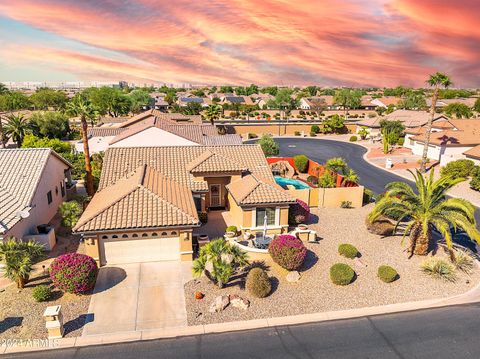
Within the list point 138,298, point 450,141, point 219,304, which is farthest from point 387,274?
point 450,141

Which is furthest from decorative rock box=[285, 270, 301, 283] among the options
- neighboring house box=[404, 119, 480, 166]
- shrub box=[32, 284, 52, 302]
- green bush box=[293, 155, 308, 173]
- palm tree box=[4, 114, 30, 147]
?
palm tree box=[4, 114, 30, 147]

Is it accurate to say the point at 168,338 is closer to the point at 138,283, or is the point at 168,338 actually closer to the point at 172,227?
the point at 138,283

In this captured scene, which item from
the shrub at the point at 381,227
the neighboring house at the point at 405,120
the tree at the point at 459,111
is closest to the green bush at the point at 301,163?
the shrub at the point at 381,227

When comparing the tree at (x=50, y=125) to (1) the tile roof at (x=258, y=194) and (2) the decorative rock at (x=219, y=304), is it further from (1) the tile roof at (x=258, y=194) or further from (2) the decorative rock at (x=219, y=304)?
(2) the decorative rock at (x=219, y=304)

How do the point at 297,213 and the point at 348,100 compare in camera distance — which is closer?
the point at 297,213

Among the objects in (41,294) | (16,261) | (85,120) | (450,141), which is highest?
(85,120)

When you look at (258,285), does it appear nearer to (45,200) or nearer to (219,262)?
(219,262)

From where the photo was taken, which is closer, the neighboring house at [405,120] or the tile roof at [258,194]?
the tile roof at [258,194]
